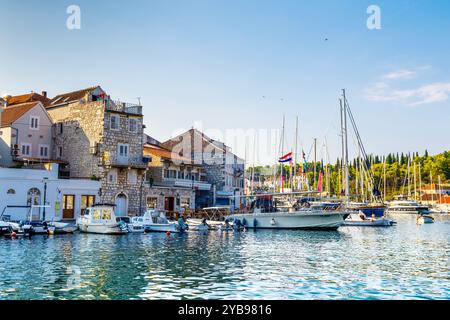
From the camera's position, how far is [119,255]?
25625mm

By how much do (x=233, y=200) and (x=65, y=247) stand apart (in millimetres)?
44274

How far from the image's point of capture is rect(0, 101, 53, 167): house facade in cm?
4975

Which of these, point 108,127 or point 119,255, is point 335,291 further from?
point 108,127

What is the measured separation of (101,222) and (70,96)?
78.2 ft

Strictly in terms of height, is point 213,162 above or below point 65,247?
above

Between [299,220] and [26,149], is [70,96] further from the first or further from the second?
[299,220]

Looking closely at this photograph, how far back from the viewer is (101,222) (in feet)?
131

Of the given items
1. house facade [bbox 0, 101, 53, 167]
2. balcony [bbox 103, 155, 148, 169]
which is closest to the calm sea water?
balcony [bbox 103, 155, 148, 169]

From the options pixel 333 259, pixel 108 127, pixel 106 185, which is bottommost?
pixel 333 259

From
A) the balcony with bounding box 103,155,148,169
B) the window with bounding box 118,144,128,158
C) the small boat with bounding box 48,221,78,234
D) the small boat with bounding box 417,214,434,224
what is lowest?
the small boat with bounding box 417,214,434,224

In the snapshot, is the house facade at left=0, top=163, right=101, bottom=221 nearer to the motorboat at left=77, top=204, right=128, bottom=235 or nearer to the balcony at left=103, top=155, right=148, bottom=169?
the balcony at left=103, top=155, right=148, bottom=169

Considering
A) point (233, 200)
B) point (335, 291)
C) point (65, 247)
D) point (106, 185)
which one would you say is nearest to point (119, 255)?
point (65, 247)

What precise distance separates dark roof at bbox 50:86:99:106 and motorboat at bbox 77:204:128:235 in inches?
761

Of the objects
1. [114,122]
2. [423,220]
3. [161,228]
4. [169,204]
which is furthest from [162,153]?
[423,220]
